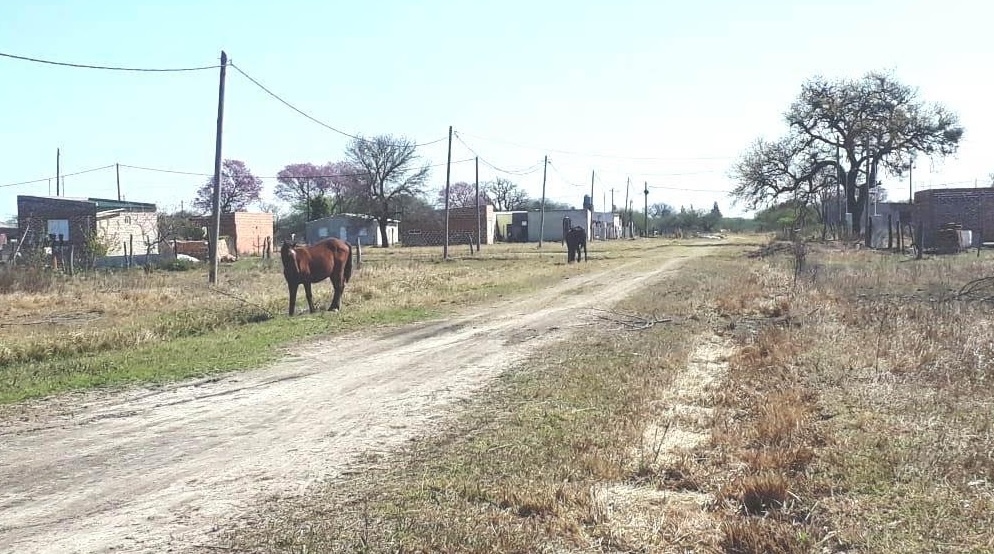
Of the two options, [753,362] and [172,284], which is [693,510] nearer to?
[753,362]

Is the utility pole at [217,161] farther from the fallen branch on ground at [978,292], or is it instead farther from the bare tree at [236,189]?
the bare tree at [236,189]

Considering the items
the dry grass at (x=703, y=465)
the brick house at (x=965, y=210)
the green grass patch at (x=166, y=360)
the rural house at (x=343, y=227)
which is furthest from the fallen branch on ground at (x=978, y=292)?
the rural house at (x=343, y=227)

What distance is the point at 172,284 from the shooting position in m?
24.5

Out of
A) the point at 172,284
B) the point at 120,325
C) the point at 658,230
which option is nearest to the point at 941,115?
the point at 172,284

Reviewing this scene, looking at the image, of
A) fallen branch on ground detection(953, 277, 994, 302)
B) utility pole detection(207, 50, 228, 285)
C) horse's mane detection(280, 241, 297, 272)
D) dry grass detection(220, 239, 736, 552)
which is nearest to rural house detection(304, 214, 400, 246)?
utility pole detection(207, 50, 228, 285)

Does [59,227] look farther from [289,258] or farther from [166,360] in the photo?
[166,360]

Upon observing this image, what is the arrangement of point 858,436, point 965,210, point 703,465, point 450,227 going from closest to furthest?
Result: point 703,465 → point 858,436 → point 965,210 → point 450,227

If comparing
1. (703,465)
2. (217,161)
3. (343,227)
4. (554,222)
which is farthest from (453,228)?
(703,465)

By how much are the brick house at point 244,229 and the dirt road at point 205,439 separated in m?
48.8

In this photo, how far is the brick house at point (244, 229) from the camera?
59.0 meters

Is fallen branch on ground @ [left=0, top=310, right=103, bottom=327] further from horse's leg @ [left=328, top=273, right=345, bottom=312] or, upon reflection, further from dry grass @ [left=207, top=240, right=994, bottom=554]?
dry grass @ [left=207, top=240, right=994, bottom=554]

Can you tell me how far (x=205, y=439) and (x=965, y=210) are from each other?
163 ft

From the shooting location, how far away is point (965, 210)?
4622 centimetres

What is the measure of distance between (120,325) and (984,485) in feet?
44.7
